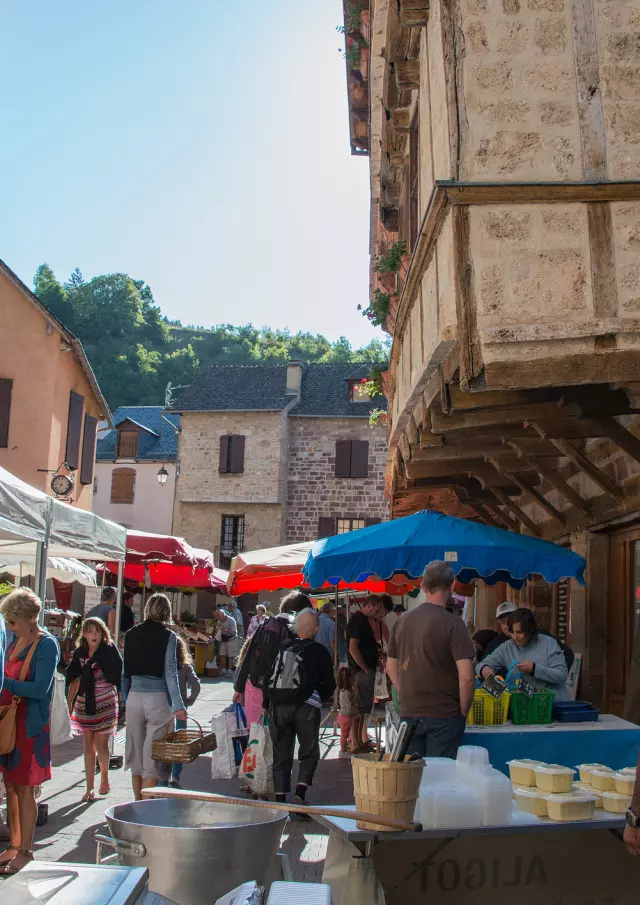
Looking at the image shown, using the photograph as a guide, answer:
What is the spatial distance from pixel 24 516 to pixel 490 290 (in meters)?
4.40

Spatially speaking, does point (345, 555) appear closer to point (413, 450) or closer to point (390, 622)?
point (413, 450)

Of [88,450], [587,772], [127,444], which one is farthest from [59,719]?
[127,444]

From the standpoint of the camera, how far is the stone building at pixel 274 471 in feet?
124

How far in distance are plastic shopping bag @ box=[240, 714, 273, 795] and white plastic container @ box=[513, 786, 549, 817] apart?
408cm

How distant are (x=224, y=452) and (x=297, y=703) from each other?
30836 millimetres

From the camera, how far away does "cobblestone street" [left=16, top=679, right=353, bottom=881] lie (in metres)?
6.31

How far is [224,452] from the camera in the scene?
3850 centimetres

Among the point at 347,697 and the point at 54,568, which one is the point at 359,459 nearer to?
the point at 54,568

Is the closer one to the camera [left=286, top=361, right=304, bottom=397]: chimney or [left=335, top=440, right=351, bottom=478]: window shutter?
[left=335, top=440, right=351, bottom=478]: window shutter

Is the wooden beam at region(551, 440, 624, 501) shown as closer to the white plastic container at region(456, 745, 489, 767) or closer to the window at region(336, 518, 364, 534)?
the white plastic container at region(456, 745, 489, 767)

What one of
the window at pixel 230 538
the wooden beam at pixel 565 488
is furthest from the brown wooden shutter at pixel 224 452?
the wooden beam at pixel 565 488

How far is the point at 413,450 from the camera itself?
881 centimetres

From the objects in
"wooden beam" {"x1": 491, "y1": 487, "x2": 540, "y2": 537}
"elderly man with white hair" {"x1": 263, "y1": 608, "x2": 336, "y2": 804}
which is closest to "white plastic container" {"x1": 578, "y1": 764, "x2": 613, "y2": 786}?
"elderly man with white hair" {"x1": 263, "y1": 608, "x2": 336, "y2": 804}

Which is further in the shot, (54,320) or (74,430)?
(74,430)
